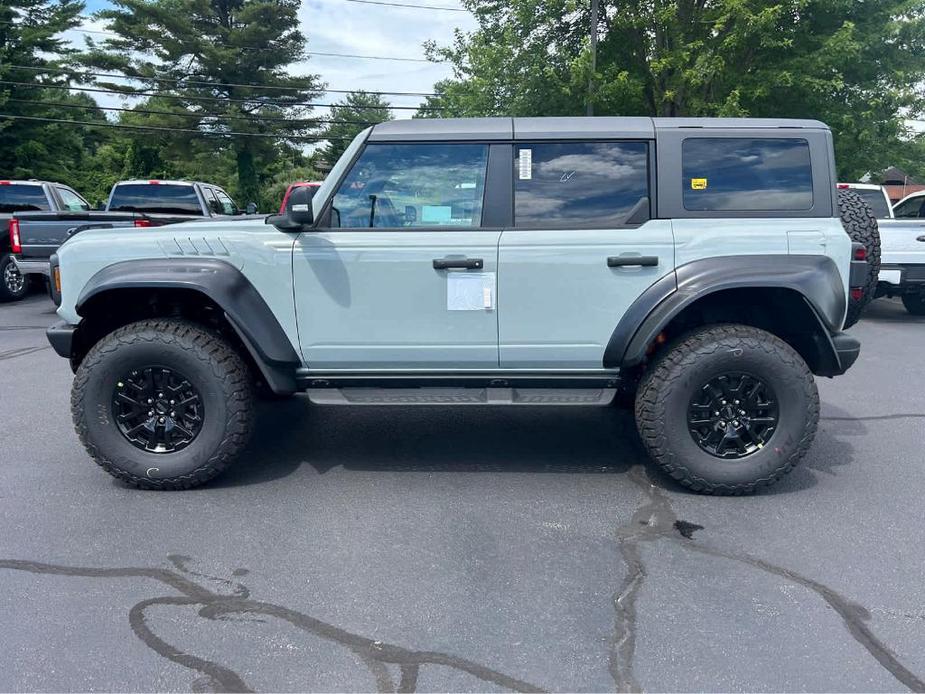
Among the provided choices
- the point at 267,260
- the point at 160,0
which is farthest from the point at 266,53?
the point at 267,260

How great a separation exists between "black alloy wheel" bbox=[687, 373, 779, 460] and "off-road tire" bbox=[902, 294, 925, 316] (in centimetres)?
928

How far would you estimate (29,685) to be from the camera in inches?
103

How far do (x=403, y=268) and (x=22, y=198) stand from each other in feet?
40.0

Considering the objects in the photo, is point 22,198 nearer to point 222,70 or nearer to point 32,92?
point 32,92

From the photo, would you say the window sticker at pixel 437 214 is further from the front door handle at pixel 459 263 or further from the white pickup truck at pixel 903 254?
the white pickup truck at pixel 903 254

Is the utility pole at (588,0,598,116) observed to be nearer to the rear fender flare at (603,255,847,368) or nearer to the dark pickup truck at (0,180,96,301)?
the dark pickup truck at (0,180,96,301)

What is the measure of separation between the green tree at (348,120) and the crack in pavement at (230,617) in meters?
40.5

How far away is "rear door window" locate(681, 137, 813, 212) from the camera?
4.27m

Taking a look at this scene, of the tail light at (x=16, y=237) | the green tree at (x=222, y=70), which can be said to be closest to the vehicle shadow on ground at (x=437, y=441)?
the tail light at (x=16, y=237)

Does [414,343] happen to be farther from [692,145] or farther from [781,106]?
[781,106]

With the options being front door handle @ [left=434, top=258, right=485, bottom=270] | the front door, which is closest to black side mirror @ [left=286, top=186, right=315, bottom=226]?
the front door

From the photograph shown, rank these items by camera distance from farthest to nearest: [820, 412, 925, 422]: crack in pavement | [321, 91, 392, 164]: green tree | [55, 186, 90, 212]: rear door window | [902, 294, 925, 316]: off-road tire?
1. [321, 91, 392, 164]: green tree
2. [55, 186, 90, 212]: rear door window
3. [902, 294, 925, 316]: off-road tire
4. [820, 412, 925, 422]: crack in pavement

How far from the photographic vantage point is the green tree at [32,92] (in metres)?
30.8

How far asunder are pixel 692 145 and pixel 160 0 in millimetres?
45834
